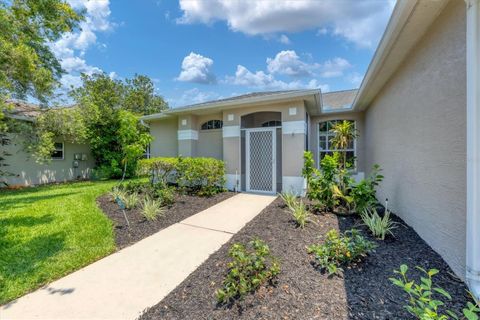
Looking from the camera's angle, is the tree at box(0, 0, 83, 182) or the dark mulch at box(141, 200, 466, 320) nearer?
the dark mulch at box(141, 200, 466, 320)

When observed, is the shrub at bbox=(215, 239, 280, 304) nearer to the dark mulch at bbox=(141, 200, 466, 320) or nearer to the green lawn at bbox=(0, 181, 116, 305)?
the dark mulch at bbox=(141, 200, 466, 320)

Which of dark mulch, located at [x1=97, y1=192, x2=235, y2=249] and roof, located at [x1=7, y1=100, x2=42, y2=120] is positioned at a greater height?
roof, located at [x1=7, y1=100, x2=42, y2=120]

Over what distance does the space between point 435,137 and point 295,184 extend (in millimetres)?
4503

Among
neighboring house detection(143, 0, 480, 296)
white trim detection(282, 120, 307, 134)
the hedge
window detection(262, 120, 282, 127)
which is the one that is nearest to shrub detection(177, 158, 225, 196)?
the hedge

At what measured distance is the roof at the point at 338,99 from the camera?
398 inches

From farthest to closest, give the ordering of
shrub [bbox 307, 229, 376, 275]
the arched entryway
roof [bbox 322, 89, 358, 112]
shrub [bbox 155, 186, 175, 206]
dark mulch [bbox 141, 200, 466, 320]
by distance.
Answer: roof [bbox 322, 89, 358, 112], the arched entryway, shrub [bbox 155, 186, 175, 206], shrub [bbox 307, 229, 376, 275], dark mulch [bbox 141, 200, 466, 320]

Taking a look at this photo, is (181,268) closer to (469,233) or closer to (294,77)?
(469,233)

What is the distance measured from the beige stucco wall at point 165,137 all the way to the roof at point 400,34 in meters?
8.51

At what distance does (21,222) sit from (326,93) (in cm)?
1424

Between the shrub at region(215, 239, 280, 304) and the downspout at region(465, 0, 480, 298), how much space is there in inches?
76.4

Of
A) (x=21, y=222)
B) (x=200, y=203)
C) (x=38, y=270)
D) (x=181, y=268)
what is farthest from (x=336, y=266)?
(x=21, y=222)

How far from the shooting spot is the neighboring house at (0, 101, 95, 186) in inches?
386

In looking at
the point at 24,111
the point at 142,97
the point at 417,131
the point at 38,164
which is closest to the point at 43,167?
the point at 38,164

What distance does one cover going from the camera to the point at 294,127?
7.25 m
